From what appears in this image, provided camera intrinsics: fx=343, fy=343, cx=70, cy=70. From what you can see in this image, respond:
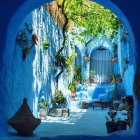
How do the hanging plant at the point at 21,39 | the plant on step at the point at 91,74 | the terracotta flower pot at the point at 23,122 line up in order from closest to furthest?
the terracotta flower pot at the point at 23,122
the hanging plant at the point at 21,39
the plant on step at the point at 91,74

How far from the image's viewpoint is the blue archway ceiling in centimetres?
455

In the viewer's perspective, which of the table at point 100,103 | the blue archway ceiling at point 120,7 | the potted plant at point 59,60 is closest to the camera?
the blue archway ceiling at point 120,7

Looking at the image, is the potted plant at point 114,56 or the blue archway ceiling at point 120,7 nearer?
the blue archway ceiling at point 120,7

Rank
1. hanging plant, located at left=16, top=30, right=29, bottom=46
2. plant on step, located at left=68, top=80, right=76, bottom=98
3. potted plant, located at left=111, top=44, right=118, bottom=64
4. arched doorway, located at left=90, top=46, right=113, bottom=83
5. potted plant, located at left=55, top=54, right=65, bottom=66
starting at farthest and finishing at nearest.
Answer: arched doorway, located at left=90, top=46, right=113, bottom=83
potted plant, located at left=111, top=44, right=118, bottom=64
plant on step, located at left=68, top=80, right=76, bottom=98
potted plant, located at left=55, top=54, right=65, bottom=66
hanging plant, located at left=16, top=30, right=29, bottom=46

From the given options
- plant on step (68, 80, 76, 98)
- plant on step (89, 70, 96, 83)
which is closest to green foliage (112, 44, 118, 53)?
plant on step (89, 70, 96, 83)

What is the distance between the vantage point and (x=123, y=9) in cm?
462

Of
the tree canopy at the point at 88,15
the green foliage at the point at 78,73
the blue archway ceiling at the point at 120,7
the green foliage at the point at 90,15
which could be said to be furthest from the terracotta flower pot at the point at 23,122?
the green foliage at the point at 78,73

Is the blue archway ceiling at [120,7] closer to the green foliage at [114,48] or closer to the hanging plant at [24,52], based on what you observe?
the hanging plant at [24,52]

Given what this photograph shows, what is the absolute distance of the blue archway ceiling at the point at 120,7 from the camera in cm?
455

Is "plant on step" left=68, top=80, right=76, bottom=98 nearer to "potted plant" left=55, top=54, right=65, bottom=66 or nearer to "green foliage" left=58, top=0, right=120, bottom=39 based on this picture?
"green foliage" left=58, top=0, right=120, bottom=39

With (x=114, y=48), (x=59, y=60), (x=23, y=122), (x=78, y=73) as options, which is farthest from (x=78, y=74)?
(x=23, y=122)

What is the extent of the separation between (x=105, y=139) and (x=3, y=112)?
1485 mm

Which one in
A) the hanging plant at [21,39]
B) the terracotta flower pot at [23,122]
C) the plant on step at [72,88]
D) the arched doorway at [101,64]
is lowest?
the terracotta flower pot at [23,122]

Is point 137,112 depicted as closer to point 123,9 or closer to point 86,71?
point 123,9
